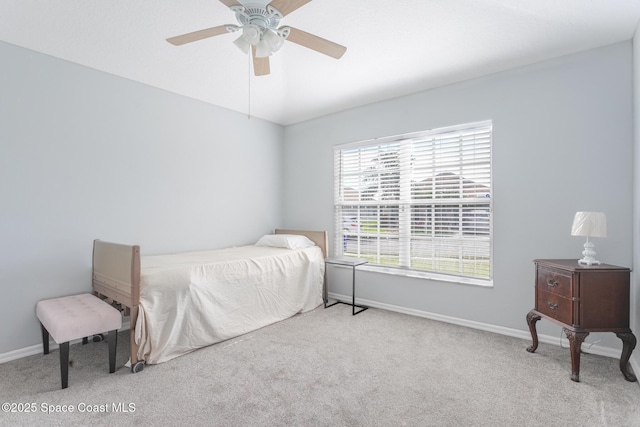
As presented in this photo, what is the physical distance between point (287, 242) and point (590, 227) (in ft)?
9.10

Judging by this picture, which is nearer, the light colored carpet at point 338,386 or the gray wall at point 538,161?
the light colored carpet at point 338,386

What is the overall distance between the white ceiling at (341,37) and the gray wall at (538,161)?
0.19m

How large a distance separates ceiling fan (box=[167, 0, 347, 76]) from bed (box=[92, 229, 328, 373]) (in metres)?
1.53

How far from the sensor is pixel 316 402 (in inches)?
73.7

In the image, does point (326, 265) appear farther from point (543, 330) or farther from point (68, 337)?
point (68, 337)

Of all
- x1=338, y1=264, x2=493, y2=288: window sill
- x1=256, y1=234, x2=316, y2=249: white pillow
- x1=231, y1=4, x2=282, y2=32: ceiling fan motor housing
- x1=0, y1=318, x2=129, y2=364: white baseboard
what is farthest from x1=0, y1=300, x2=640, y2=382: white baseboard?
x1=231, y1=4, x2=282, y2=32: ceiling fan motor housing

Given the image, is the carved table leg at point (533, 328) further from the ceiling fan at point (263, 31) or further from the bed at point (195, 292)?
the ceiling fan at point (263, 31)

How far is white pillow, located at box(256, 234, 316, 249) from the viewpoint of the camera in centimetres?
381

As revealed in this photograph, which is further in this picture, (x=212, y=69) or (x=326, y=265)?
(x=326, y=265)

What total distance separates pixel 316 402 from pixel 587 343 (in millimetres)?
2239

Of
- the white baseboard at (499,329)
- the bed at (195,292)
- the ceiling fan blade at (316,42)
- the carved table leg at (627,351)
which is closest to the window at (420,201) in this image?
the white baseboard at (499,329)

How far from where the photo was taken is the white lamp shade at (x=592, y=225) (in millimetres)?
2158

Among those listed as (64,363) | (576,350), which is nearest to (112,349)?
(64,363)

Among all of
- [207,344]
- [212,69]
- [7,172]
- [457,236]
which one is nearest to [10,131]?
Result: [7,172]
